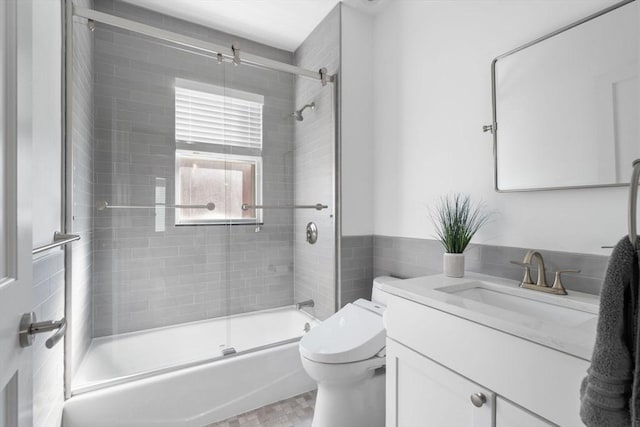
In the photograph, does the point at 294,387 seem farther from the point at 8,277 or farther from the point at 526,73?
the point at 526,73

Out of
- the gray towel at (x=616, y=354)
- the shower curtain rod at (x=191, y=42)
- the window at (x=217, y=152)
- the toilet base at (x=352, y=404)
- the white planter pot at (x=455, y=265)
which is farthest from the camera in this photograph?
the window at (x=217, y=152)

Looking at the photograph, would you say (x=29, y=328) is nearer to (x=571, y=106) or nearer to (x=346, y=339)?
(x=346, y=339)

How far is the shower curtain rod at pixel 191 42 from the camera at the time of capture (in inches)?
61.6

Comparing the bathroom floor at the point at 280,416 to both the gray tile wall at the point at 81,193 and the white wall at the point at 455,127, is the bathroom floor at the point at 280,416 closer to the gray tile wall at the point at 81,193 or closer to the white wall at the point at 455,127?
the gray tile wall at the point at 81,193

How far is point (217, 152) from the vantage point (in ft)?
6.78

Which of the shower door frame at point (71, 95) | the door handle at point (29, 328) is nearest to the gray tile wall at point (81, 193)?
the shower door frame at point (71, 95)

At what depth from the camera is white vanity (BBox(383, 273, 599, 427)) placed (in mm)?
692

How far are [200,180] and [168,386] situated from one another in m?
1.24

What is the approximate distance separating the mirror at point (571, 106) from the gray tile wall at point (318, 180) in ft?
3.54

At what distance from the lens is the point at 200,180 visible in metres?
2.03

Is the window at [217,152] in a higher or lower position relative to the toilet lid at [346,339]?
higher

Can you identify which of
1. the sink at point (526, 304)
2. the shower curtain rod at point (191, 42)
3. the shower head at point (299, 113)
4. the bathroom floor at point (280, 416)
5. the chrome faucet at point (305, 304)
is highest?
the shower curtain rod at point (191, 42)

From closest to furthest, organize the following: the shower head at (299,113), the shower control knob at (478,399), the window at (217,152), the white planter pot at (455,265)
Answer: the shower control knob at (478,399) < the white planter pot at (455,265) < the window at (217,152) < the shower head at (299,113)

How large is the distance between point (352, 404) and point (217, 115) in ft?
6.32
